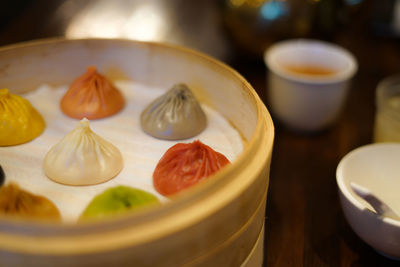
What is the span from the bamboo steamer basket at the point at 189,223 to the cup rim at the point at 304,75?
1.30ft

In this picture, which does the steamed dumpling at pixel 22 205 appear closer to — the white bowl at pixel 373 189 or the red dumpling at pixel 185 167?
the red dumpling at pixel 185 167

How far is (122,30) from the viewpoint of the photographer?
1891mm

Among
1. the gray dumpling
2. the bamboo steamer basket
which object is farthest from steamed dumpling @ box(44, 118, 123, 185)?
the bamboo steamer basket

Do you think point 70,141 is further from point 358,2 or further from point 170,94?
point 358,2

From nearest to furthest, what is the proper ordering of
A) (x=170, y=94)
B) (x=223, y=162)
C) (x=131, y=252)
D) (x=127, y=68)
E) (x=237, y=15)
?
(x=131, y=252)
(x=223, y=162)
(x=170, y=94)
(x=127, y=68)
(x=237, y=15)

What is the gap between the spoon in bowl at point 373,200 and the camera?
2.73 feet

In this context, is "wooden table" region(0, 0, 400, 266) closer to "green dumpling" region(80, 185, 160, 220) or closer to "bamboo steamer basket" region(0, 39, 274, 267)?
"bamboo steamer basket" region(0, 39, 274, 267)

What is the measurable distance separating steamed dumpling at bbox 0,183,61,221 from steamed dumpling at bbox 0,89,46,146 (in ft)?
0.78

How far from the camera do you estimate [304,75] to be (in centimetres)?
Result: 141

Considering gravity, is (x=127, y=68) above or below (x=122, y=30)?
above

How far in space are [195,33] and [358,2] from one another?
764mm

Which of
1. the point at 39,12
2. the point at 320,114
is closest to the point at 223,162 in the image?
Result: the point at 320,114

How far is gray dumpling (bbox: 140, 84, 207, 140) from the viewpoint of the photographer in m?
0.96

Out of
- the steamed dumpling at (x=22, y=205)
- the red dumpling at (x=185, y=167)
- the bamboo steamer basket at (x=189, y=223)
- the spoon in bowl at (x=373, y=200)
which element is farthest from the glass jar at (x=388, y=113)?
the steamed dumpling at (x=22, y=205)
